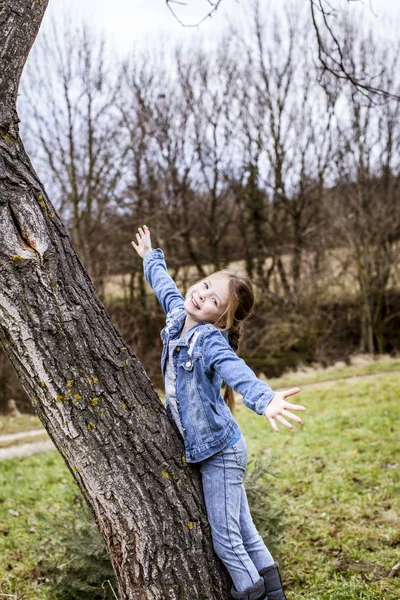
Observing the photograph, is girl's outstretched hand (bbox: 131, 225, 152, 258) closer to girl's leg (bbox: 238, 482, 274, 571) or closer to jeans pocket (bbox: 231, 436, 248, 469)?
jeans pocket (bbox: 231, 436, 248, 469)

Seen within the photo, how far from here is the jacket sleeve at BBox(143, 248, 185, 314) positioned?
2.97 metres

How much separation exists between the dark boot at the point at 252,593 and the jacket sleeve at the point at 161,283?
1.43 m

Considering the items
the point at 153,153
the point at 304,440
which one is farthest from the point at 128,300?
the point at 304,440

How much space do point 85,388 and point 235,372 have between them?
0.65 metres

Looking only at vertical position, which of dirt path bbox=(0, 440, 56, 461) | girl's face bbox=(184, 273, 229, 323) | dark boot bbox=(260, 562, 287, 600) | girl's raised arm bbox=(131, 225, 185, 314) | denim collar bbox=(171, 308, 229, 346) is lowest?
dirt path bbox=(0, 440, 56, 461)

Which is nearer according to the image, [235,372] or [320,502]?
[235,372]

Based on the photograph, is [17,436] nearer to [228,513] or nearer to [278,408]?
[228,513]

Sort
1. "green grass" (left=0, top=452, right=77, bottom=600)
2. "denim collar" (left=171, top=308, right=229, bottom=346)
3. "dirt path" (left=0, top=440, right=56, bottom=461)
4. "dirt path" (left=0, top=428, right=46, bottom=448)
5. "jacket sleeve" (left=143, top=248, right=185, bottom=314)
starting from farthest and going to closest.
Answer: "dirt path" (left=0, top=428, right=46, bottom=448), "dirt path" (left=0, top=440, right=56, bottom=461), "green grass" (left=0, top=452, right=77, bottom=600), "jacket sleeve" (left=143, top=248, right=185, bottom=314), "denim collar" (left=171, top=308, right=229, bottom=346)

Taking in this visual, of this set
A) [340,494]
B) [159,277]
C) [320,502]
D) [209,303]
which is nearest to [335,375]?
[340,494]

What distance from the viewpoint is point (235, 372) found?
2316 mm

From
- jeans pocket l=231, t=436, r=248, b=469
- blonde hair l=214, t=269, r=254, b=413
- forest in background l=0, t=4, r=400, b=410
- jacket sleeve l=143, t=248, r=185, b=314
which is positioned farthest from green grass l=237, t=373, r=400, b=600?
forest in background l=0, t=4, r=400, b=410

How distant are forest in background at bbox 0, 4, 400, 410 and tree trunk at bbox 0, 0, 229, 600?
1396cm

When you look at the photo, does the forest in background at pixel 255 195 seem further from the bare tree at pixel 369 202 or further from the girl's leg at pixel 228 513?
the girl's leg at pixel 228 513

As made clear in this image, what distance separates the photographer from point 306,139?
2098cm
